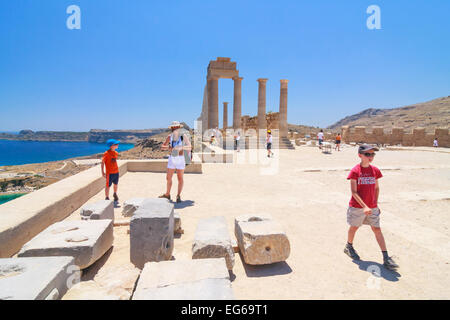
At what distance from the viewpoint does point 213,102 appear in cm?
2572

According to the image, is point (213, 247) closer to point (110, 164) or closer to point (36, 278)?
point (36, 278)

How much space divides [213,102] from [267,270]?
2357 centimetres

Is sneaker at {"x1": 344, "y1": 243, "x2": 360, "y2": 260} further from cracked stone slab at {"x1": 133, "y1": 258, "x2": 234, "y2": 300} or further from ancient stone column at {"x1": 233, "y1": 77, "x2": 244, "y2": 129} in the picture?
ancient stone column at {"x1": 233, "y1": 77, "x2": 244, "y2": 129}

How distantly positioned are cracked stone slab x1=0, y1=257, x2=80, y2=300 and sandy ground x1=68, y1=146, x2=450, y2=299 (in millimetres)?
607

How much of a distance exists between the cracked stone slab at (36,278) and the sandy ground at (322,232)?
61 cm

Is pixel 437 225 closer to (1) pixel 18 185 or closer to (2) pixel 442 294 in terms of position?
(2) pixel 442 294

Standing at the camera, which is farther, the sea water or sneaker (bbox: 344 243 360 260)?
the sea water

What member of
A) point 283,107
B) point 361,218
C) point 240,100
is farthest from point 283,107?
point 361,218

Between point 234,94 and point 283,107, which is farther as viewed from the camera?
point 234,94

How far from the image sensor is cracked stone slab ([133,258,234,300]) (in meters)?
2.09

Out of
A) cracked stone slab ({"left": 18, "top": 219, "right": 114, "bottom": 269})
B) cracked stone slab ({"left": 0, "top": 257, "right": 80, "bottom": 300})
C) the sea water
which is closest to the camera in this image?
cracked stone slab ({"left": 0, "top": 257, "right": 80, "bottom": 300})

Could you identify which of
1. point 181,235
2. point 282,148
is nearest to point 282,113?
point 282,148

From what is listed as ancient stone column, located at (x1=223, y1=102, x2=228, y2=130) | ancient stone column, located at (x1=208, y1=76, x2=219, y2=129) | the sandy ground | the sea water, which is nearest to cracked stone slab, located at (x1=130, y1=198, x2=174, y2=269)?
the sandy ground

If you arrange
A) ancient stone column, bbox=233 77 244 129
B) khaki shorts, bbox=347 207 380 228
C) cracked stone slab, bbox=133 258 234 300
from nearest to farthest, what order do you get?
cracked stone slab, bbox=133 258 234 300 → khaki shorts, bbox=347 207 380 228 → ancient stone column, bbox=233 77 244 129
